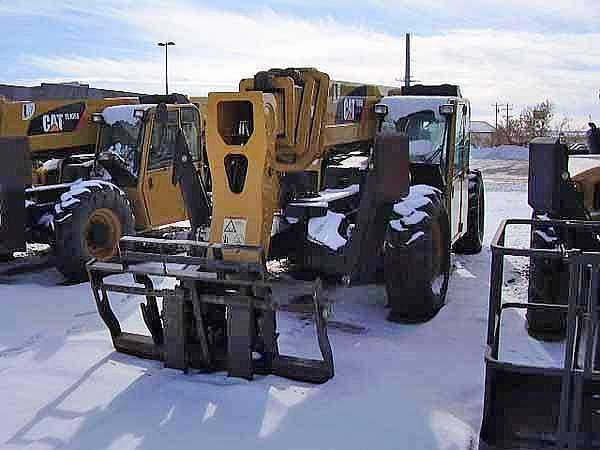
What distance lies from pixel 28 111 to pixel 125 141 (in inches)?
51.8

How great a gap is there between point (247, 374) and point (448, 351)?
1.74m

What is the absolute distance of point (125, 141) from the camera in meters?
9.55

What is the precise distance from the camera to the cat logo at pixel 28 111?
30.8ft

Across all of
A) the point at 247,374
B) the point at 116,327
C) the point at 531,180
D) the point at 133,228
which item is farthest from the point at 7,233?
the point at 531,180

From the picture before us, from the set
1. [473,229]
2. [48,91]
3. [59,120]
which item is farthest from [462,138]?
[48,91]

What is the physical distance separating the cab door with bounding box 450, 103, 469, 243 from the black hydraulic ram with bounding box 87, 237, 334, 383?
3366 mm

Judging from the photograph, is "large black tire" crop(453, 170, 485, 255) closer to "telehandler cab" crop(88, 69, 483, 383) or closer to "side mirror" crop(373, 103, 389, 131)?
"side mirror" crop(373, 103, 389, 131)

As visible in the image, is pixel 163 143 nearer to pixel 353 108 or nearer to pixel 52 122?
pixel 52 122

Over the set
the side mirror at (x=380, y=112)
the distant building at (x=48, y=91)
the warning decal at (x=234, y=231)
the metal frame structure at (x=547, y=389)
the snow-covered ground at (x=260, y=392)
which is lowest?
the snow-covered ground at (x=260, y=392)

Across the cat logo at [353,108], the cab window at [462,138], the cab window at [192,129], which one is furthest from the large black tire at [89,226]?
the cab window at [462,138]

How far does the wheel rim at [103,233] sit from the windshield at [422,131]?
3.42 meters

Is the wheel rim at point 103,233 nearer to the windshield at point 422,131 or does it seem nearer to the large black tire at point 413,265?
the windshield at point 422,131

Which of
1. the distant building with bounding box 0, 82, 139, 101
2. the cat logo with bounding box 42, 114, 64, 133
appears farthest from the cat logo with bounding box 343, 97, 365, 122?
the distant building with bounding box 0, 82, 139, 101

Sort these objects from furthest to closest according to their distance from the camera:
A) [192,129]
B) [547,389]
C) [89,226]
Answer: [192,129], [89,226], [547,389]
